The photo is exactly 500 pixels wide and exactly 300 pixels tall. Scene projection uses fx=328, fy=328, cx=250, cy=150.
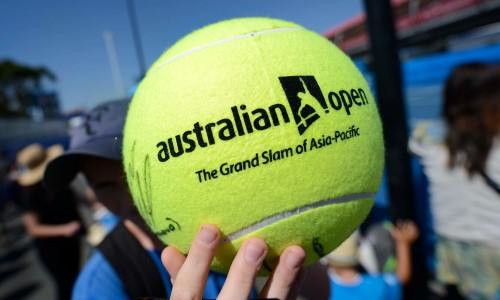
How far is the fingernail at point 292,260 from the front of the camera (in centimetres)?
77

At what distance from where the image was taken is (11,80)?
4038 centimetres

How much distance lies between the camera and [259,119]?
2.38ft

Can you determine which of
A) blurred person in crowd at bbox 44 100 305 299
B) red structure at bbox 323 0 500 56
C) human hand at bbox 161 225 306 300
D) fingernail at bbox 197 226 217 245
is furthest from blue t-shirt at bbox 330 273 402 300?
red structure at bbox 323 0 500 56

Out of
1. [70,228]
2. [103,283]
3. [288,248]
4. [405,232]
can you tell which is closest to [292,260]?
[288,248]

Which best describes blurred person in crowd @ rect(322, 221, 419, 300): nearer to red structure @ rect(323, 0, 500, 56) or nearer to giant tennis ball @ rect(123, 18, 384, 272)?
giant tennis ball @ rect(123, 18, 384, 272)

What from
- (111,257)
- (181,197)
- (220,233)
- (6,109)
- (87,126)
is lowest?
(111,257)

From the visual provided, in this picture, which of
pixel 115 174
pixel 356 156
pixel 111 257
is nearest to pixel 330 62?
pixel 356 156

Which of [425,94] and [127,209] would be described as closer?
[127,209]

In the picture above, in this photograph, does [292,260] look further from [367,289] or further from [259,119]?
[367,289]

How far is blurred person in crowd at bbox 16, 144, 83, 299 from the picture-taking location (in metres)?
3.54

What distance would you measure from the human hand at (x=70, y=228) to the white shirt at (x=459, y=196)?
3.64 m

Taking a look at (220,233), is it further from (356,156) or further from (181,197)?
(356,156)

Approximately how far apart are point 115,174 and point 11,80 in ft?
162

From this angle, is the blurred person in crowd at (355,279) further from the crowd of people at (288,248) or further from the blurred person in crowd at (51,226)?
the blurred person in crowd at (51,226)
